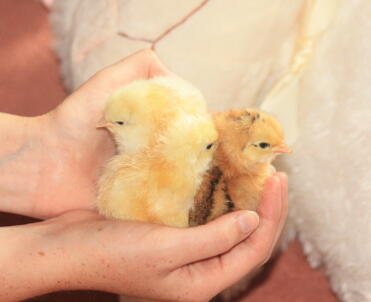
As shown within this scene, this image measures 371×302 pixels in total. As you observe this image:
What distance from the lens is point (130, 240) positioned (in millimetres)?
780

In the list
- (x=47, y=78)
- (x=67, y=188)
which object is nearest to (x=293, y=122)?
(x=67, y=188)

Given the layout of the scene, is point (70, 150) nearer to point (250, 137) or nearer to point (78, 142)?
point (78, 142)

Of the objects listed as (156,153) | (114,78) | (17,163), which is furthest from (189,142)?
(17,163)

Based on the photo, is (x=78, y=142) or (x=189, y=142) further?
(x=78, y=142)

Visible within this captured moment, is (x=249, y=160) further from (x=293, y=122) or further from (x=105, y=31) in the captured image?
(x=105, y=31)

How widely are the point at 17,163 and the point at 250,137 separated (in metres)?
0.50

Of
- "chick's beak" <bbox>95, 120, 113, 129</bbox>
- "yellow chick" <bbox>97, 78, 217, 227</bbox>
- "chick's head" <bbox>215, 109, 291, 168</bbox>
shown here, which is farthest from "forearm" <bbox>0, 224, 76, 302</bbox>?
"chick's head" <bbox>215, 109, 291, 168</bbox>

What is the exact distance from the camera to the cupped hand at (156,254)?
77 centimetres

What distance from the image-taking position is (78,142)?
1.01m

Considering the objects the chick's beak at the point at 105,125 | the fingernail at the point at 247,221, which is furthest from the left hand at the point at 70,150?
the fingernail at the point at 247,221

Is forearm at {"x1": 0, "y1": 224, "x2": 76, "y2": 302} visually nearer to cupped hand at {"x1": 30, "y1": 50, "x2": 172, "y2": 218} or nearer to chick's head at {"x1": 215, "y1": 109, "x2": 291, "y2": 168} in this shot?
cupped hand at {"x1": 30, "y1": 50, "x2": 172, "y2": 218}

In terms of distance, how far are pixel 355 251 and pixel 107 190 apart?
669 millimetres

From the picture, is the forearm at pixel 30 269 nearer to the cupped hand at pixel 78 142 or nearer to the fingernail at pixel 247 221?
the cupped hand at pixel 78 142

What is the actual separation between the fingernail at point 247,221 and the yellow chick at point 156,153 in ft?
0.30
